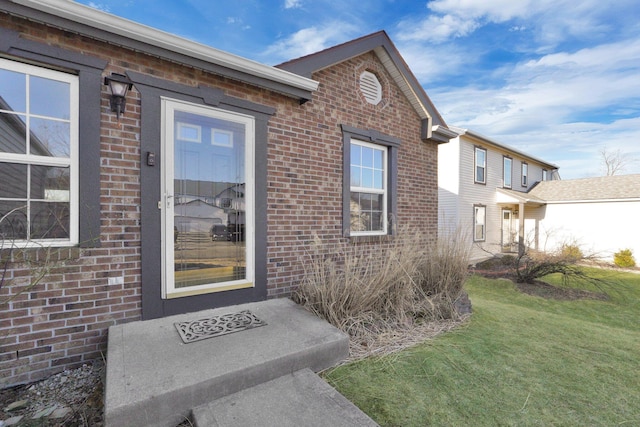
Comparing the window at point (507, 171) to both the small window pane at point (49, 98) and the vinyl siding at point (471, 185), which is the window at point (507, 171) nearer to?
the vinyl siding at point (471, 185)

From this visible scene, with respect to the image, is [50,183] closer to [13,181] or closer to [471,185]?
[13,181]

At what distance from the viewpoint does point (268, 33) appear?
746 cm

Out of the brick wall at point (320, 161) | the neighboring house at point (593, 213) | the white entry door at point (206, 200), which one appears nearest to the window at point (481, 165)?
the neighboring house at point (593, 213)

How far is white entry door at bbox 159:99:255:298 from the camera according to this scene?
3.03 m

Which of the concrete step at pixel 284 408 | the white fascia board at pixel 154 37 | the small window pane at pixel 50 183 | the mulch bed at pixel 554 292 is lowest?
the mulch bed at pixel 554 292

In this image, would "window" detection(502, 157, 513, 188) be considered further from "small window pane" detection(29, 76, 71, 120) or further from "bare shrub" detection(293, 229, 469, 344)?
"small window pane" detection(29, 76, 71, 120)

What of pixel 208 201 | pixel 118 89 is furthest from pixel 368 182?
pixel 118 89

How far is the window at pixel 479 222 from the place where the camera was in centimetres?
1234

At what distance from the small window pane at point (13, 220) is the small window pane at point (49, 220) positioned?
59mm

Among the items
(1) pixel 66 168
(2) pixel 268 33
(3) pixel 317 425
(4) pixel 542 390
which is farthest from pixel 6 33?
(2) pixel 268 33

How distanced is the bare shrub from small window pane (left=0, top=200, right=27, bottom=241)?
281 cm

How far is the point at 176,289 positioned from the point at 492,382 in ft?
10.7

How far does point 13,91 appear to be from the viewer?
2.40 metres

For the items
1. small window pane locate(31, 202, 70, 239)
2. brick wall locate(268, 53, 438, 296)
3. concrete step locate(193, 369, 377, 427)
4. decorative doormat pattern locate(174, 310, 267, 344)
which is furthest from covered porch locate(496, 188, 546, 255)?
small window pane locate(31, 202, 70, 239)
